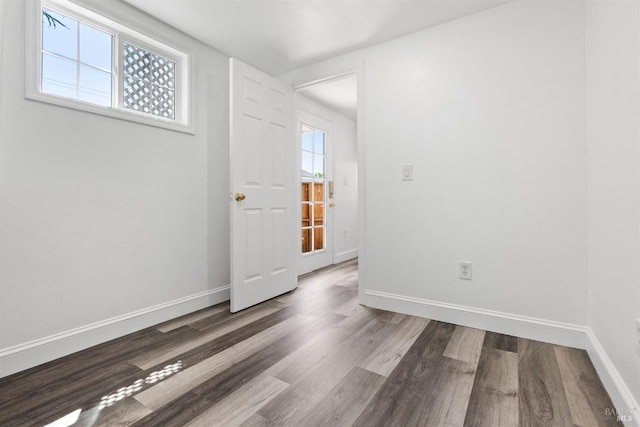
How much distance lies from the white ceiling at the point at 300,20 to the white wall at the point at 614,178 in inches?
33.7

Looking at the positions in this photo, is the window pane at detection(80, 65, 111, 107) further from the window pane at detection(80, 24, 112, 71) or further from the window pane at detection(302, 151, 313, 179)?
the window pane at detection(302, 151, 313, 179)

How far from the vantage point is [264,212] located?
8.83 ft

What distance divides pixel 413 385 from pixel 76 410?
1.47 metres

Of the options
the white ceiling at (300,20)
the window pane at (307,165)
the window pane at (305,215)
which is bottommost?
the window pane at (305,215)

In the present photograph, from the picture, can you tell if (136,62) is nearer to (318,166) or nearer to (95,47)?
(95,47)

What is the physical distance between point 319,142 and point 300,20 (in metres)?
2.10

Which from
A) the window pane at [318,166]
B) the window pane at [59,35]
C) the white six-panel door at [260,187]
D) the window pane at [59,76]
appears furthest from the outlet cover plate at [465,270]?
the window pane at [59,35]

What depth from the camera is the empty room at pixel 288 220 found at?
1.31 m

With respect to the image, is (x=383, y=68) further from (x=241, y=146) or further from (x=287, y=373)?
(x=287, y=373)

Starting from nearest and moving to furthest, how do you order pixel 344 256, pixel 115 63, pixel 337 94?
pixel 115 63, pixel 337 94, pixel 344 256

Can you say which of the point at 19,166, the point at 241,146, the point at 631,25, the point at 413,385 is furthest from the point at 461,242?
the point at 19,166

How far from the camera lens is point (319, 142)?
421 cm

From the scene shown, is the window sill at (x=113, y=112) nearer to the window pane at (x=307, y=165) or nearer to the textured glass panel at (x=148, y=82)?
the textured glass panel at (x=148, y=82)

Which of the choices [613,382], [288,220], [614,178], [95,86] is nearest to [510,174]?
[614,178]
